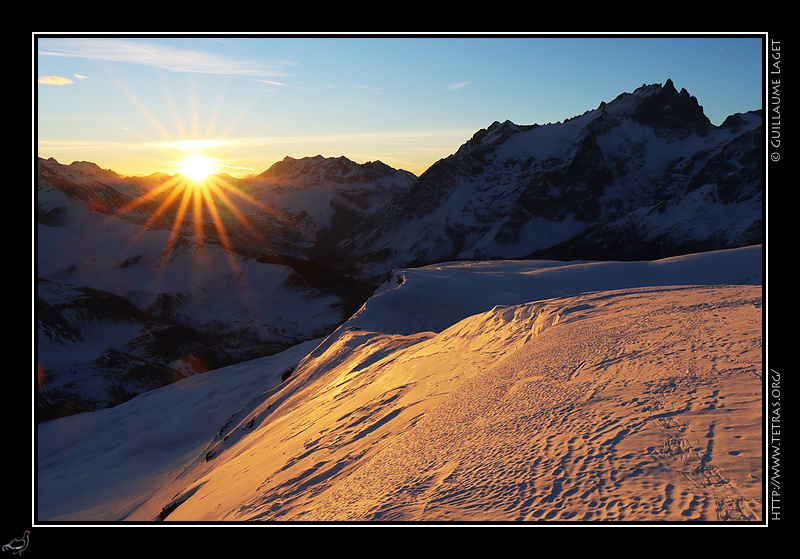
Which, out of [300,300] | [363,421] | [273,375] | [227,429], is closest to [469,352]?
[363,421]

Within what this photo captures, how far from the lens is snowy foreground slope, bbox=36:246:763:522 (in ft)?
25.5

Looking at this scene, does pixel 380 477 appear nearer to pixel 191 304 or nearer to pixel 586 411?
pixel 586 411

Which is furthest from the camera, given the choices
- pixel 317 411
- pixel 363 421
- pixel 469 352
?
pixel 317 411

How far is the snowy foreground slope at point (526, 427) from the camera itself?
7.77m

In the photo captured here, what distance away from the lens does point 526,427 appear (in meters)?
10.1

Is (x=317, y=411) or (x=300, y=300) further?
(x=300, y=300)

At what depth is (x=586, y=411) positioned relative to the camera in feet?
33.3
